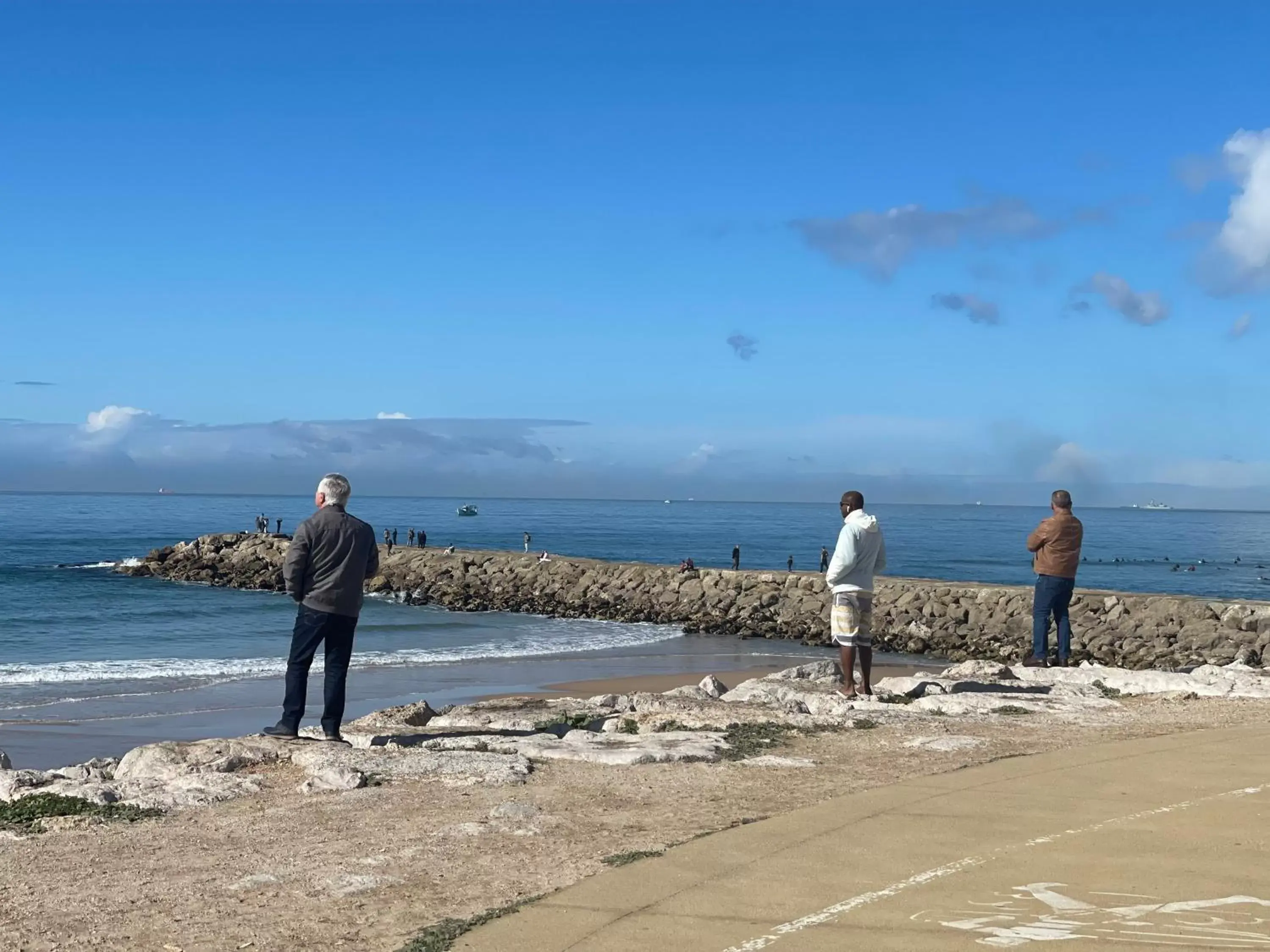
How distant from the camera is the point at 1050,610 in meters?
12.8

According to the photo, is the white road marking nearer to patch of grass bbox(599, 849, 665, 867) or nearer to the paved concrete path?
the paved concrete path

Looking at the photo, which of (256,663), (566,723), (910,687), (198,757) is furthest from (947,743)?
(256,663)

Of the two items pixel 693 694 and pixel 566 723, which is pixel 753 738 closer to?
pixel 566 723

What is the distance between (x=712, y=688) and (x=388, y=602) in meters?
31.5

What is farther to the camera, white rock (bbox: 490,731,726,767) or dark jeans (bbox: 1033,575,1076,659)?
dark jeans (bbox: 1033,575,1076,659)

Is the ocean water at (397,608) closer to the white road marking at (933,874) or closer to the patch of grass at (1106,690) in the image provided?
the patch of grass at (1106,690)

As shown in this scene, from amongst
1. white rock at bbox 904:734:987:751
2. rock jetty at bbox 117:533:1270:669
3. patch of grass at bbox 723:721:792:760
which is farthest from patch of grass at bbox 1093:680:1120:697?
rock jetty at bbox 117:533:1270:669

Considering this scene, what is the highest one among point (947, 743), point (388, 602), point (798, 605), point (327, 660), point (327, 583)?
point (327, 583)

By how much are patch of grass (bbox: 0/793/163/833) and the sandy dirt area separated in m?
0.16

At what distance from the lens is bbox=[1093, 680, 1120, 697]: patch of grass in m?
11.3

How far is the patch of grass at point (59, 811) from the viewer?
6.31m

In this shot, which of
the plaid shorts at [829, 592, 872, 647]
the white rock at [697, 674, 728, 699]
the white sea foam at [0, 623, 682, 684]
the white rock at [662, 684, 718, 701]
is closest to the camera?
the plaid shorts at [829, 592, 872, 647]

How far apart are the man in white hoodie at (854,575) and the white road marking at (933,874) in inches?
146

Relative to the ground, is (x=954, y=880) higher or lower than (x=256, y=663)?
higher
